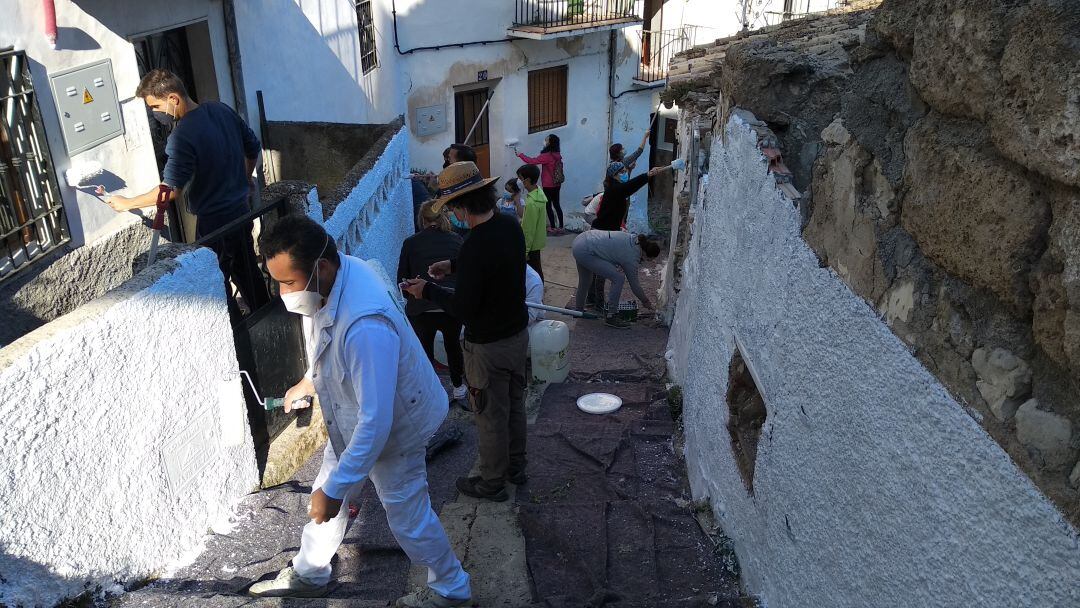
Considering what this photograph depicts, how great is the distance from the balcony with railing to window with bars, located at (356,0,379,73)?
12.2ft

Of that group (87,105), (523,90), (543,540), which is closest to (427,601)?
(543,540)

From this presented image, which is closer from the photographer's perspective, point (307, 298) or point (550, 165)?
point (307, 298)

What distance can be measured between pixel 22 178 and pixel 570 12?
42.0ft

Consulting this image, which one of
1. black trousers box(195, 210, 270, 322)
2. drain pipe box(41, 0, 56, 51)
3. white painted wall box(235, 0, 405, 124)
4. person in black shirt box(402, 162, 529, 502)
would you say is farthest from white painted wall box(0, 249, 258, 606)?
white painted wall box(235, 0, 405, 124)

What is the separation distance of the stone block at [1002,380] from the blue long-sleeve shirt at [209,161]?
4277 millimetres

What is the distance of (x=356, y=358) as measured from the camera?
2.92 m

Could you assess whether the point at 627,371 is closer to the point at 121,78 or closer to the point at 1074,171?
the point at 121,78

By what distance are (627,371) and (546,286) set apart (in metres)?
4.56

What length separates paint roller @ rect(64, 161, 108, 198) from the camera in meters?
4.82

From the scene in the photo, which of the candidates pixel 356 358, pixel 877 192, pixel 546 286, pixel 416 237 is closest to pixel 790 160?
pixel 877 192

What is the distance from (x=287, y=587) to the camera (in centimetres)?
337

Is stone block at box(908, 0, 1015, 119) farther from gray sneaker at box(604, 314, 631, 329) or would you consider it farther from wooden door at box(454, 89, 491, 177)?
wooden door at box(454, 89, 491, 177)

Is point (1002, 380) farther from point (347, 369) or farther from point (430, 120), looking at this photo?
point (430, 120)

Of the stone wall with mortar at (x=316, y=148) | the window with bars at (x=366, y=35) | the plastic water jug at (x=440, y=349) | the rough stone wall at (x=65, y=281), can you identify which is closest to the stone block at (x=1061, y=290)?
the rough stone wall at (x=65, y=281)
